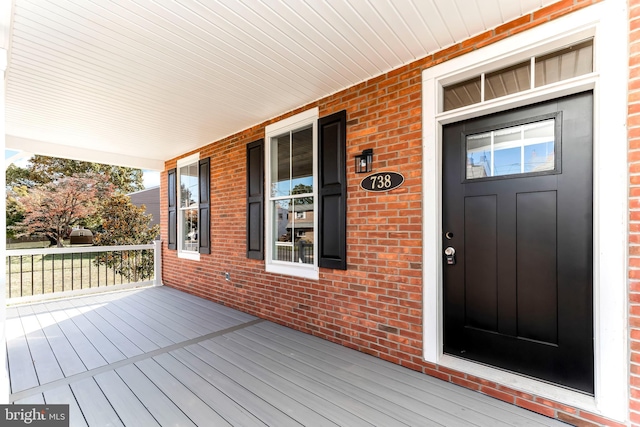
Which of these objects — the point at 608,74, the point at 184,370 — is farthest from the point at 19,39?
the point at 608,74

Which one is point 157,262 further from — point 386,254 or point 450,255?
point 450,255

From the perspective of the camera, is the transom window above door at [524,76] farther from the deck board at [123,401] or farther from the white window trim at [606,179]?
the deck board at [123,401]

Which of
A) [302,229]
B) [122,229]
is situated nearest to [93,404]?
[302,229]

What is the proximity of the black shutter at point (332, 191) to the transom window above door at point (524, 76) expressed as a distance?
108 cm

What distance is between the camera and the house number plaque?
261 cm

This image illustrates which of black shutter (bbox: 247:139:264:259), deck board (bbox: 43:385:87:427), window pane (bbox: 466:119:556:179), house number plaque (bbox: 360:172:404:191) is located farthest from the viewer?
black shutter (bbox: 247:139:264:259)

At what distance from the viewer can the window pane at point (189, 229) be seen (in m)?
5.54

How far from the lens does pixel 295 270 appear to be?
3541mm

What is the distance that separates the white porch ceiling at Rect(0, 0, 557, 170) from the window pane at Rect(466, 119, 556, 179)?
0.78m

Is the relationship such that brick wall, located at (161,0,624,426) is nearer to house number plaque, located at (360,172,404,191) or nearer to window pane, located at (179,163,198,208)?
house number plaque, located at (360,172,404,191)

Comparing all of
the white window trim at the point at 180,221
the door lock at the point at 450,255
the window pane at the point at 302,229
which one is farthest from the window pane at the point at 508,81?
the white window trim at the point at 180,221

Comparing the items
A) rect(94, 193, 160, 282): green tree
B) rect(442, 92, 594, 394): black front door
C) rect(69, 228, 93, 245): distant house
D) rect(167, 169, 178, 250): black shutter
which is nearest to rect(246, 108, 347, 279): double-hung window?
rect(442, 92, 594, 394): black front door

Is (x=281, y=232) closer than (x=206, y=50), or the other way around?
(x=206, y=50)

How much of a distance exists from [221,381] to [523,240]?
8.42ft
